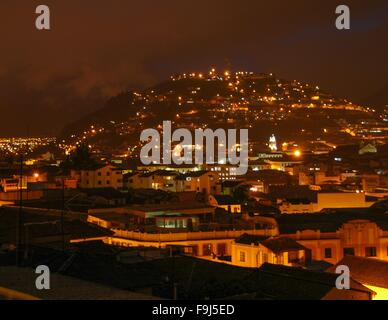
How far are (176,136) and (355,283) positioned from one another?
2315 inches

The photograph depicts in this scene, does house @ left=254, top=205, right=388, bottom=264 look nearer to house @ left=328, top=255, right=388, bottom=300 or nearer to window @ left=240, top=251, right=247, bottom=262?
window @ left=240, top=251, right=247, bottom=262

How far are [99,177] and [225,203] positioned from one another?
10341 mm

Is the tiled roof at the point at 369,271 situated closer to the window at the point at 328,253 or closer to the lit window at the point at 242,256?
the lit window at the point at 242,256

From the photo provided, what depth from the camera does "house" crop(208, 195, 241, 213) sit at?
25183mm

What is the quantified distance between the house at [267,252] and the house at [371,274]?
238 centimetres

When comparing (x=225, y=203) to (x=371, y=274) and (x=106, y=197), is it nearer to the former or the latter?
(x=106, y=197)

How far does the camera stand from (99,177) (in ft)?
113

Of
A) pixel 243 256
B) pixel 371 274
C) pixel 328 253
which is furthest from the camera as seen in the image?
pixel 328 253

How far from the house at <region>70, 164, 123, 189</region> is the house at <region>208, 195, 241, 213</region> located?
28.8ft

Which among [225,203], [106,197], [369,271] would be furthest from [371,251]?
[106,197]

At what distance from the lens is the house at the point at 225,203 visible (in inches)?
991

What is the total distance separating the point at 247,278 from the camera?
10.4 meters
